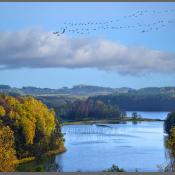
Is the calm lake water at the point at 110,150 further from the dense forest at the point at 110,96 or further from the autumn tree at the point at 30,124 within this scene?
the dense forest at the point at 110,96

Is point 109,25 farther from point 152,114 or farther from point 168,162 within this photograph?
point 168,162

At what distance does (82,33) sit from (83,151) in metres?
1.25

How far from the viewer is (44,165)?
706 cm

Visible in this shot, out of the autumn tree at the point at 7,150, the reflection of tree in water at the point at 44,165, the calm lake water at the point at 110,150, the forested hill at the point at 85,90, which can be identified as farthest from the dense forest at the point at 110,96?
the reflection of tree in water at the point at 44,165

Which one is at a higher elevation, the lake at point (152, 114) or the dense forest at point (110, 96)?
the dense forest at point (110, 96)

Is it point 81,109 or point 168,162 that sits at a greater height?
point 81,109

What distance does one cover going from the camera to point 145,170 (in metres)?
6.96

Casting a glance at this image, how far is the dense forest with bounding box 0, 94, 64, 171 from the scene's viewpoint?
277 inches

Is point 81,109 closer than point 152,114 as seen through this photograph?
No

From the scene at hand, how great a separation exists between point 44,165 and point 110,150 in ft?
2.37

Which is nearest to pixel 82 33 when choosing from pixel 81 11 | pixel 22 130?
pixel 81 11

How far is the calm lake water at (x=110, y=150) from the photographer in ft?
22.9

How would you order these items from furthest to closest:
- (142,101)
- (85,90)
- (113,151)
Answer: (142,101)
(85,90)
(113,151)

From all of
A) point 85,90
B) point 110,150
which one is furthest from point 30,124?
point 110,150
